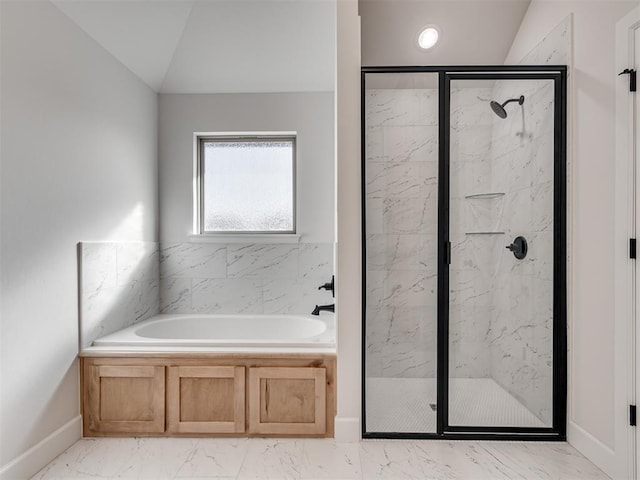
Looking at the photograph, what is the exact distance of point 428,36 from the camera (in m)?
2.91

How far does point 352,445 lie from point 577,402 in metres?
1.17

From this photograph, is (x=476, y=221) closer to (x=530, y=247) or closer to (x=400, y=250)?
(x=530, y=247)

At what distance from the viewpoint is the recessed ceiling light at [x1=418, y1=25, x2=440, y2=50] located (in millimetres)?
2879

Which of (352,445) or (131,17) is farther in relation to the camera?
(131,17)

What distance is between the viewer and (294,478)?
1982 millimetres

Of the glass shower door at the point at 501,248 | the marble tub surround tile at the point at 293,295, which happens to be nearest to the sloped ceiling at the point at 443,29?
the glass shower door at the point at 501,248

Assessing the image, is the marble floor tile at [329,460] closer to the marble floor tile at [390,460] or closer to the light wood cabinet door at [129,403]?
the marble floor tile at [390,460]

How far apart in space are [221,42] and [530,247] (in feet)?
8.08

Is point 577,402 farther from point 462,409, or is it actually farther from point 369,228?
point 369,228

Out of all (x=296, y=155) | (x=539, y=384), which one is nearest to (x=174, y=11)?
(x=296, y=155)

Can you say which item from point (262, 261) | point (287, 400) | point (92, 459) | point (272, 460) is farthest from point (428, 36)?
point (92, 459)

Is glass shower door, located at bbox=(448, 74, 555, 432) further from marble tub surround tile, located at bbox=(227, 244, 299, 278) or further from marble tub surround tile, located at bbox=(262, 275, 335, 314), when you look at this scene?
marble tub surround tile, located at bbox=(227, 244, 299, 278)

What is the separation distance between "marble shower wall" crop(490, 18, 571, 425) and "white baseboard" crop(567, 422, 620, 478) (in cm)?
13

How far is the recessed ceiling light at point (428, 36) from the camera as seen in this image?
9.45 ft
